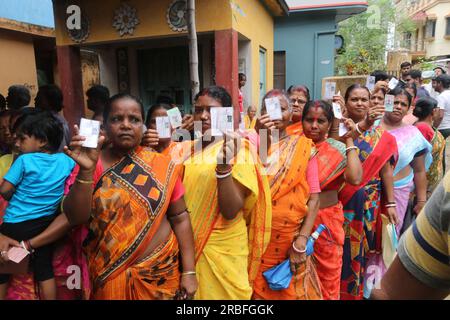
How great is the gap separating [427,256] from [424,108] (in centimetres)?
372

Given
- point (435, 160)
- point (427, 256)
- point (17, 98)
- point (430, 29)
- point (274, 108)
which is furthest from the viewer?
point (430, 29)

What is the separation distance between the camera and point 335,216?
8.14 ft

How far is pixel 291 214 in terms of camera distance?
86.2 inches

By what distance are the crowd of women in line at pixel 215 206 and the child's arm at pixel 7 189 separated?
0.84 ft

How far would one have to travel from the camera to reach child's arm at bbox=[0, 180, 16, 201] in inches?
75.5

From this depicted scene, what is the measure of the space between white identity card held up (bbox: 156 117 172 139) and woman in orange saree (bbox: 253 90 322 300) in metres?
0.75

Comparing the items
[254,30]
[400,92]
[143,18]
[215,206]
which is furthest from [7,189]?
[254,30]

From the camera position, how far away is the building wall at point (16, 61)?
22.5ft

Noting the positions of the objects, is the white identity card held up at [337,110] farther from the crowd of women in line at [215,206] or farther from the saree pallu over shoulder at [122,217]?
the saree pallu over shoulder at [122,217]

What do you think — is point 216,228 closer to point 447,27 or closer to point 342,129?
point 342,129

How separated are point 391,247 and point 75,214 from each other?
249 centimetres

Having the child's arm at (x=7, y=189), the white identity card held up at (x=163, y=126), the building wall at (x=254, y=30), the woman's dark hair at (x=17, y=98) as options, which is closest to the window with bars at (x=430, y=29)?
the building wall at (x=254, y=30)
